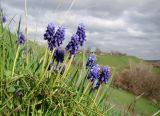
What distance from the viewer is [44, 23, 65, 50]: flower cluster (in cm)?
361

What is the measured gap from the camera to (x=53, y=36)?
3.66m

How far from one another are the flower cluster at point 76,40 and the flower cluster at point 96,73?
404mm

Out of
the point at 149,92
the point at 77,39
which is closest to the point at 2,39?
the point at 77,39

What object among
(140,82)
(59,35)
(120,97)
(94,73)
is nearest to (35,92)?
(59,35)

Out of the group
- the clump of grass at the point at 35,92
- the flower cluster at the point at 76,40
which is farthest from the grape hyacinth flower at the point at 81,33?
the clump of grass at the point at 35,92

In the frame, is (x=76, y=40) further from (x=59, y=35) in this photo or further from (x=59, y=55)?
(x=59, y=55)

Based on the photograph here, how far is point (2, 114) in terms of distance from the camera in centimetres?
322

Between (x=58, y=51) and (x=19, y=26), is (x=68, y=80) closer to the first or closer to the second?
(x=58, y=51)

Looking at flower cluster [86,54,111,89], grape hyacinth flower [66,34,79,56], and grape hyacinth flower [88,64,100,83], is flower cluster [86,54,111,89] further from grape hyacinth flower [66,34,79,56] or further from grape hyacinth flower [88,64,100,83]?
grape hyacinth flower [66,34,79,56]

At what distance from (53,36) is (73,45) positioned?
230 mm

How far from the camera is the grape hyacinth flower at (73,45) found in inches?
146

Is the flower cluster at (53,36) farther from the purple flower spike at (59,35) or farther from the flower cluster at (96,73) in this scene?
the flower cluster at (96,73)

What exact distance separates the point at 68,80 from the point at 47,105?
631mm

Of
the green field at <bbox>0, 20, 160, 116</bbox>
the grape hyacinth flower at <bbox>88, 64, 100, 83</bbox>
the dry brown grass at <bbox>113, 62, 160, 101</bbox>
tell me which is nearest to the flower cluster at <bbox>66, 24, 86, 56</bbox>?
the grape hyacinth flower at <bbox>88, 64, 100, 83</bbox>
